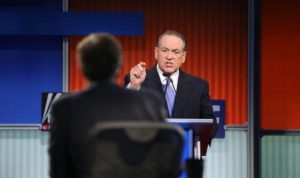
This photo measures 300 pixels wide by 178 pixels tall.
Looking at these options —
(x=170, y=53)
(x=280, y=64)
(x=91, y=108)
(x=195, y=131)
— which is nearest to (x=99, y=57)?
(x=91, y=108)

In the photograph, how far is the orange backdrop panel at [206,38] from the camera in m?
5.90

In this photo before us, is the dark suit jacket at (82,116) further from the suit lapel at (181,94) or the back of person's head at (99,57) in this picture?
the suit lapel at (181,94)

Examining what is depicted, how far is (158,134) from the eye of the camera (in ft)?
6.89

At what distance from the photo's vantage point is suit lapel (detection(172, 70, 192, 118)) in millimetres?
3607

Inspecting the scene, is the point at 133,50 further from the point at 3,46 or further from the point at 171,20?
the point at 3,46

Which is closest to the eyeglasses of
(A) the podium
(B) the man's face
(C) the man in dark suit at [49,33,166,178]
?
(B) the man's face

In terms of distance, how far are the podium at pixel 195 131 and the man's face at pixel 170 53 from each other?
0.74 metres

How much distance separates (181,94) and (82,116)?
158 cm

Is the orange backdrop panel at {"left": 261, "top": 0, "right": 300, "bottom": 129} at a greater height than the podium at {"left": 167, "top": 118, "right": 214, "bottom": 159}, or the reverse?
the orange backdrop panel at {"left": 261, "top": 0, "right": 300, "bottom": 129}

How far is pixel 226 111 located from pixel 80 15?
Result: 159 cm

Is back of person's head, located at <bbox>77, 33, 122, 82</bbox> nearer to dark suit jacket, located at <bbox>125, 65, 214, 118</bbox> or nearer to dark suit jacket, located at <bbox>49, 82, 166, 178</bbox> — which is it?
dark suit jacket, located at <bbox>49, 82, 166, 178</bbox>

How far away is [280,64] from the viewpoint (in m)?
5.91

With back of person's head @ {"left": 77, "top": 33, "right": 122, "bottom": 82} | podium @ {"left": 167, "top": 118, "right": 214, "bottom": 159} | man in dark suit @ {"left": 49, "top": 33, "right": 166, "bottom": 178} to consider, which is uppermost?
back of person's head @ {"left": 77, "top": 33, "right": 122, "bottom": 82}

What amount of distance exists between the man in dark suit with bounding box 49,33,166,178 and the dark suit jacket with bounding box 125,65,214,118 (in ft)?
4.74
